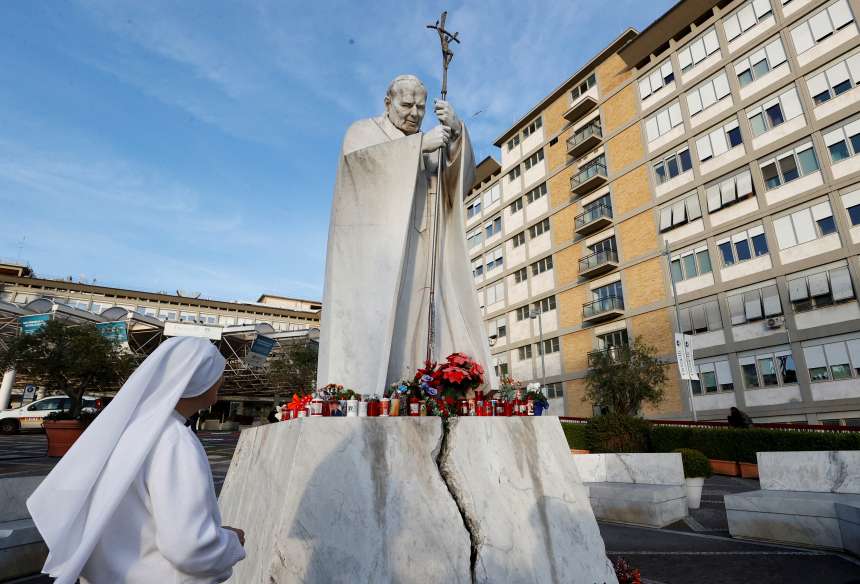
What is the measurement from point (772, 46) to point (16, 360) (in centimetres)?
3653

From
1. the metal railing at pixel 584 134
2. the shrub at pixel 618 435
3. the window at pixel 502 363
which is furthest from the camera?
the window at pixel 502 363

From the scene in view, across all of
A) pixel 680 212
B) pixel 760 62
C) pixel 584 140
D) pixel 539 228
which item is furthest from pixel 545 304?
pixel 760 62

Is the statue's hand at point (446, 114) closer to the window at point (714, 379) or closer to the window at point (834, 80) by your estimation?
the window at point (714, 379)

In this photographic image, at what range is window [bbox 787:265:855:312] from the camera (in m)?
20.5

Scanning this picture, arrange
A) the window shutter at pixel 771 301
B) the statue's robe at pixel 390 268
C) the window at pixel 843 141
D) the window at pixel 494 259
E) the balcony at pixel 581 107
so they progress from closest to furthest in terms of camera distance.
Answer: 1. the statue's robe at pixel 390 268
2. the window at pixel 843 141
3. the window shutter at pixel 771 301
4. the balcony at pixel 581 107
5. the window at pixel 494 259

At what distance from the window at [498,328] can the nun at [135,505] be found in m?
36.9

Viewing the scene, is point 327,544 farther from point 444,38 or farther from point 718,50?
point 718,50

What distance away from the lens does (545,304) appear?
34.7 metres

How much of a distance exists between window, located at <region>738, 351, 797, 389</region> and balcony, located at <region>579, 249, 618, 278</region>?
8707mm

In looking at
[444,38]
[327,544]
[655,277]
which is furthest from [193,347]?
[655,277]

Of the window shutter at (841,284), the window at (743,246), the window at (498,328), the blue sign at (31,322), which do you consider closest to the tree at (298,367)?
the blue sign at (31,322)

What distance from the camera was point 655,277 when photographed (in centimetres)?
2759

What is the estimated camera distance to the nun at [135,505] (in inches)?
59.7

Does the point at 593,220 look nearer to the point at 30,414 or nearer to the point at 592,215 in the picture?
the point at 592,215
